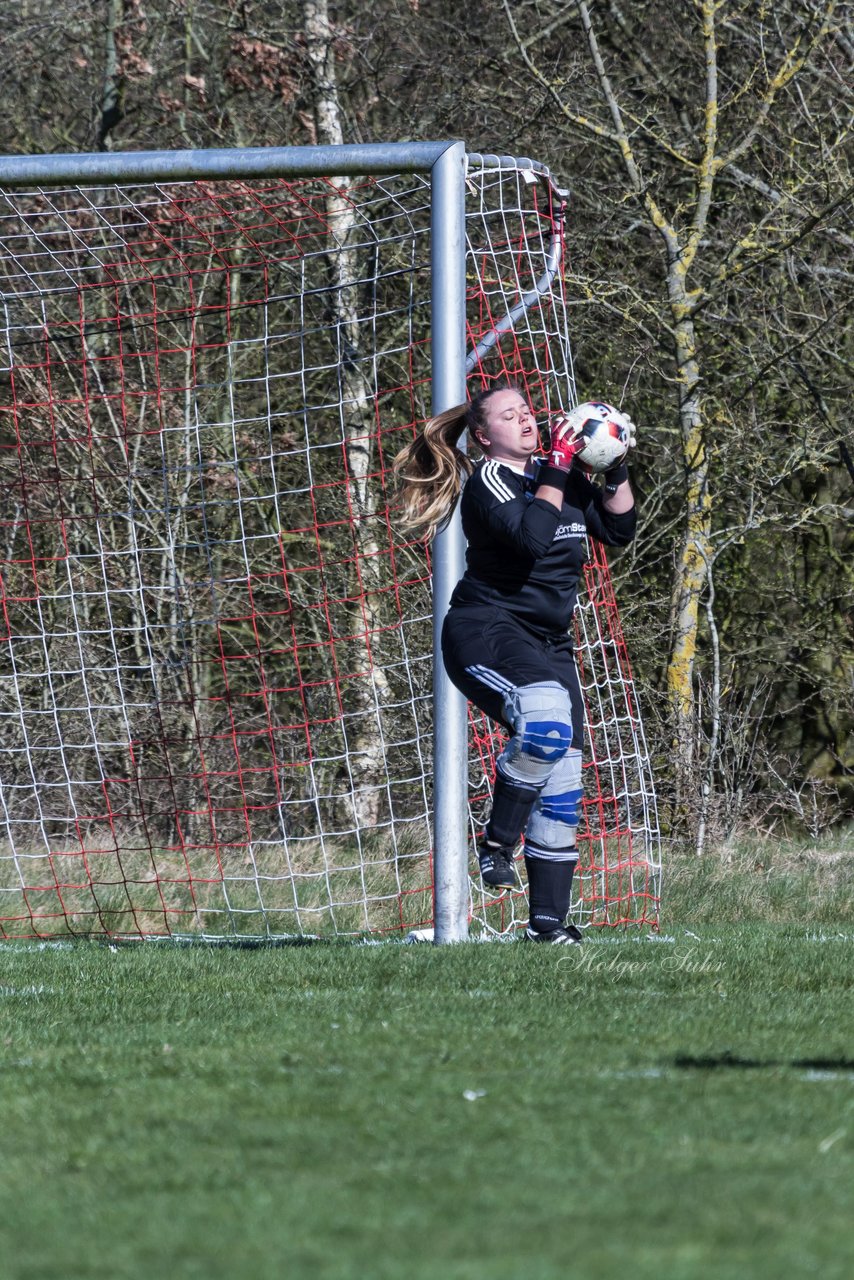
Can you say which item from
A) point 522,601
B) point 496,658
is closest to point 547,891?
point 496,658

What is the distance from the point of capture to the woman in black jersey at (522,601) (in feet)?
17.3

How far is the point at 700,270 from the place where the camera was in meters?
11.9

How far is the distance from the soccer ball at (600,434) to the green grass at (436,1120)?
1.57 metres

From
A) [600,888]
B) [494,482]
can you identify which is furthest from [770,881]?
[494,482]

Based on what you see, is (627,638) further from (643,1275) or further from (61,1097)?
(643,1275)

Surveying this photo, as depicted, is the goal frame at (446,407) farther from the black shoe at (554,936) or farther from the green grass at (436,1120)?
the green grass at (436,1120)

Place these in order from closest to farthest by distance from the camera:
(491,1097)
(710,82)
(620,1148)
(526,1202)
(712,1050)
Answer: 1. (526,1202)
2. (620,1148)
3. (491,1097)
4. (712,1050)
5. (710,82)

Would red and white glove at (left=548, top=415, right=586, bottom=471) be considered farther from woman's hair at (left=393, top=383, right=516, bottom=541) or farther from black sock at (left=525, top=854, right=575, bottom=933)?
black sock at (left=525, top=854, right=575, bottom=933)

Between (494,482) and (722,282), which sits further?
(722,282)

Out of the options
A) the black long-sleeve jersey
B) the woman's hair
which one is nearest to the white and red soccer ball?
the black long-sleeve jersey

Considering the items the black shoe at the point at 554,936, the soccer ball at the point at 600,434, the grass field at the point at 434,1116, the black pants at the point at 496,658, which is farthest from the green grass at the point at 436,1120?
the soccer ball at the point at 600,434

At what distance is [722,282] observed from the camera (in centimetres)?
1134

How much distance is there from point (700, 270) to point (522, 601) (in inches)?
280

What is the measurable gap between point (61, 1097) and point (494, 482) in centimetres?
260
